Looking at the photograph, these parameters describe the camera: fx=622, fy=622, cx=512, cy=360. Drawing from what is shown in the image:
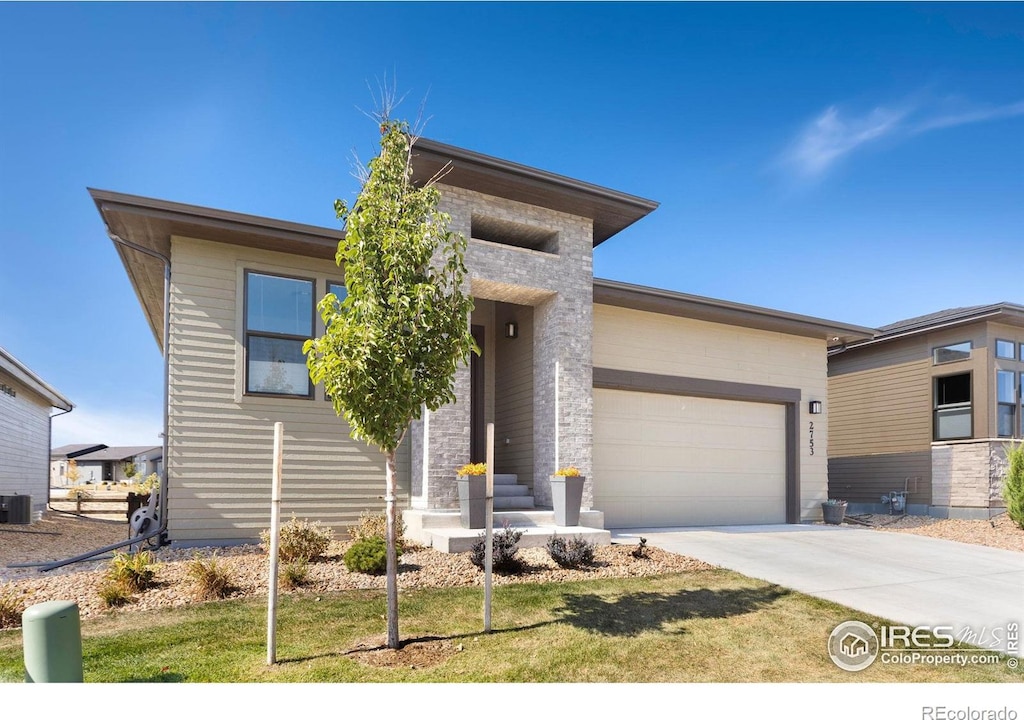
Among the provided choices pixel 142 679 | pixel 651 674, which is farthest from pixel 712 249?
pixel 142 679

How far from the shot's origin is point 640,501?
11.8 meters

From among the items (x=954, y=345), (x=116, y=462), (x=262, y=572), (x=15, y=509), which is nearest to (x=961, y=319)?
(x=954, y=345)

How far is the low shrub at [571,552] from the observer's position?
25.3 feet

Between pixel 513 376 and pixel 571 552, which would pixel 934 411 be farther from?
pixel 571 552

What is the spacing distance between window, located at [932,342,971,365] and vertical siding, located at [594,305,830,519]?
3.71m

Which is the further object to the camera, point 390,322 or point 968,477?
point 968,477

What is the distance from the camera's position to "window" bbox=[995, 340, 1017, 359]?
48.4ft

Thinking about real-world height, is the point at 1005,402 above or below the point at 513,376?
below

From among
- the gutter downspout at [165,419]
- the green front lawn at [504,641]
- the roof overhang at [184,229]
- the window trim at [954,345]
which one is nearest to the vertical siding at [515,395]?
the roof overhang at [184,229]

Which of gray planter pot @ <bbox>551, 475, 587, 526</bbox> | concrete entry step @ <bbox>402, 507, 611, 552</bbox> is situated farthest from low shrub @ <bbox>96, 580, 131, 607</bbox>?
gray planter pot @ <bbox>551, 475, 587, 526</bbox>

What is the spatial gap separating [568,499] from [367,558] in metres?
3.53

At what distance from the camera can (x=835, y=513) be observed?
43.5 feet

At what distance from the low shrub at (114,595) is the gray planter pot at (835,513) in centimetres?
1286

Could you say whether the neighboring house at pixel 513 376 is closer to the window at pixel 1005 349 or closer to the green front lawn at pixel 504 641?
the green front lawn at pixel 504 641
